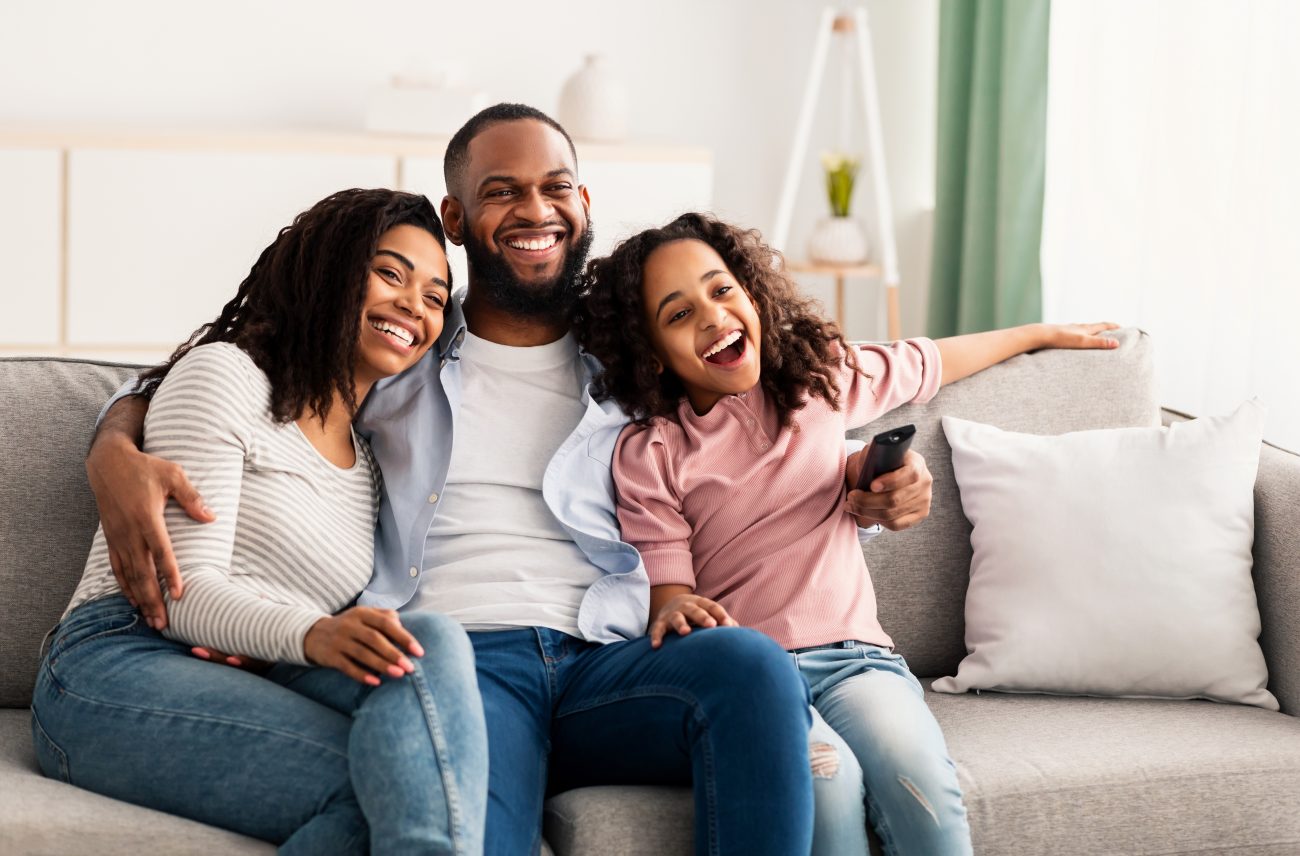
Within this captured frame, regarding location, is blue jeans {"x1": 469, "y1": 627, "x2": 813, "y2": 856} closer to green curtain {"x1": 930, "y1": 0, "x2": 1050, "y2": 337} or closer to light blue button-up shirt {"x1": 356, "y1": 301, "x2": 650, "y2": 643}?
light blue button-up shirt {"x1": 356, "y1": 301, "x2": 650, "y2": 643}

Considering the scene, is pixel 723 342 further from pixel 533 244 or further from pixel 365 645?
pixel 365 645

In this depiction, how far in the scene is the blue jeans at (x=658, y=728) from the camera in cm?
135

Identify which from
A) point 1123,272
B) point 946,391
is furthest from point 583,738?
point 1123,272

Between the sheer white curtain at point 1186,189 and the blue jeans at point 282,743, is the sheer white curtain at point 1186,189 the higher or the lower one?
the higher one

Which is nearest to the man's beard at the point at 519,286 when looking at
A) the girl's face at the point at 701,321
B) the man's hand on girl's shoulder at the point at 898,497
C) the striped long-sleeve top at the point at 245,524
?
the girl's face at the point at 701,321

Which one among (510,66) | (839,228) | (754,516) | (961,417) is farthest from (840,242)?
(754,516)

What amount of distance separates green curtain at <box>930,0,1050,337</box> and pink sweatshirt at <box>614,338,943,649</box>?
1830mm

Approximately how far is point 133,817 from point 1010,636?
110 cm

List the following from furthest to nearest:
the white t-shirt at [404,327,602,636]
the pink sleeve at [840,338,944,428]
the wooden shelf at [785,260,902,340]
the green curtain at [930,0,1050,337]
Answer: the wooden shelf at [785,260,902,340] < the green curtain at [930,0,1050,337] < the pink sleeve at [840,338,944,428] < the white t-shirt at [404,327,602,636]

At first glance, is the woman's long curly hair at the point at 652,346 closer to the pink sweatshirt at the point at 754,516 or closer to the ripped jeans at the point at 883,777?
the pink sweatshirt at the point at 754,516

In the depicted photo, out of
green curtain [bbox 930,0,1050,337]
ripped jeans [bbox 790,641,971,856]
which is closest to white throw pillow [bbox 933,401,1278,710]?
ripped jeans [bbox 790,641,971,856]

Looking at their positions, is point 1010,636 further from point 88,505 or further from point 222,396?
point 88,505

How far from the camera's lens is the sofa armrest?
1.78 meters

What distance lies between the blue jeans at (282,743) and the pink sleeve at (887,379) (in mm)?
698
